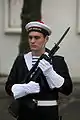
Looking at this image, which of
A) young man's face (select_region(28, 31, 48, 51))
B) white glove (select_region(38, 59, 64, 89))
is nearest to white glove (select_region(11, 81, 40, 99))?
white glove (select_region(38, 59, 64, 89))

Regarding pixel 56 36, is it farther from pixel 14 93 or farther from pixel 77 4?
pixel 14 93

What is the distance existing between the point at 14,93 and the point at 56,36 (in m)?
7.76

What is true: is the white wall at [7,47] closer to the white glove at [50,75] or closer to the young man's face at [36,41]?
the young man's face at [36,41]

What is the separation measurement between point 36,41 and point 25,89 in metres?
0.40

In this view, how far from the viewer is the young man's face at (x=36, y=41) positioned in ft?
13.5

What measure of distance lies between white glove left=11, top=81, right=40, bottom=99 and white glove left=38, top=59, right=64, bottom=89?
0.36 ft

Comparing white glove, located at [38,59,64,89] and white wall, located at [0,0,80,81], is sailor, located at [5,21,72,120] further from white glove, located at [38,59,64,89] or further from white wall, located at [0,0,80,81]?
white wall, located at [0,0,80,81]

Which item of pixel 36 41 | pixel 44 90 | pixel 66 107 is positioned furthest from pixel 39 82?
pixel 66 107

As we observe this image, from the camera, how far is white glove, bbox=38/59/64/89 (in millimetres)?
4035

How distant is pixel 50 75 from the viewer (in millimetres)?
4055

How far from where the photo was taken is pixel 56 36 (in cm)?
1180

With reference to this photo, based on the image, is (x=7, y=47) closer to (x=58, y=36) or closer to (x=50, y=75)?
(x=58, y=36)

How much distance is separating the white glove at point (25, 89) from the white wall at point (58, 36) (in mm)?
7652

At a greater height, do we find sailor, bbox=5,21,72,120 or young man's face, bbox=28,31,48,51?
young man's face, bbox=28,31,48,51
